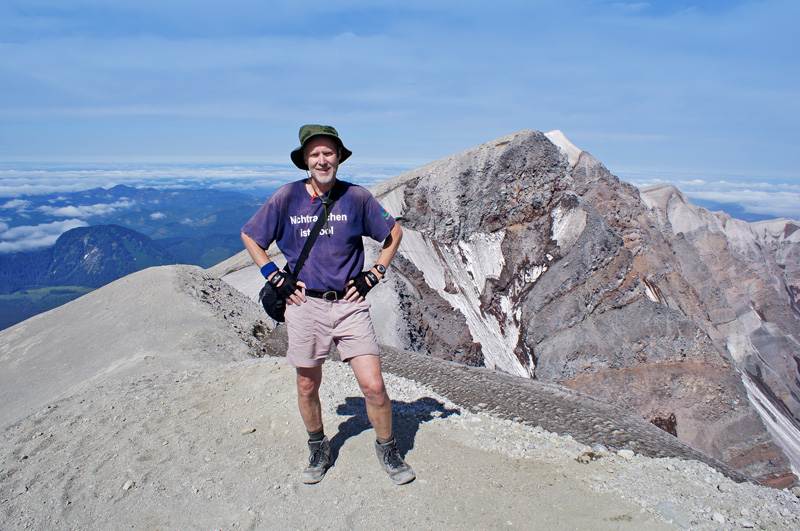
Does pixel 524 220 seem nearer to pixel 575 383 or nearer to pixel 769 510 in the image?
pixel 575 383

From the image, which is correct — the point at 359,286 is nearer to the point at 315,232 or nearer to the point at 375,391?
the point at 315,232

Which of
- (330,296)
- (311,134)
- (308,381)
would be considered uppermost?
(311,134)

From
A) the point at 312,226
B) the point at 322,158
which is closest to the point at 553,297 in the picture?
the point at 312,226

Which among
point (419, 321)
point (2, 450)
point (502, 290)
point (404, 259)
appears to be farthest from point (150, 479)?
point (502, 290)

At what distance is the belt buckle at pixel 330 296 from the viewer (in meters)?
3.53

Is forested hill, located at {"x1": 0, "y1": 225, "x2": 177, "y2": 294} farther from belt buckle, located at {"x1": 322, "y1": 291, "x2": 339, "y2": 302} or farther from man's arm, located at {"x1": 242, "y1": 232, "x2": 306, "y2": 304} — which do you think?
belt buckle, located at {"x1": 322, "y1": 291, "x2": 339, "y2": 302}

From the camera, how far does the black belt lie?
139 inches

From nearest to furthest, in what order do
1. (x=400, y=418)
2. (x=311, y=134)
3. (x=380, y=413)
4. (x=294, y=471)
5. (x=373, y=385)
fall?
(x=311, y=134)
(x=373, y=385)
(x=380, y=413)
(x=294, y=471)
(x=400, y=418)

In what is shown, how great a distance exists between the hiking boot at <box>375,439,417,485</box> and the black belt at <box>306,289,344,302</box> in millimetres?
1249

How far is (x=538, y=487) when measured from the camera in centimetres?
371

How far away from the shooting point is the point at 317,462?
3795mm

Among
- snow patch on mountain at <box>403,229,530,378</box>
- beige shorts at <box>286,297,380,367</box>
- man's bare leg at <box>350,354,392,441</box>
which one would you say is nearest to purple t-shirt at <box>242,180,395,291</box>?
beige shorts at <box>286,297,380,367</box>

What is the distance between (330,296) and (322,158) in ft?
3.37

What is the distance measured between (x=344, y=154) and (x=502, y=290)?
15.9m
